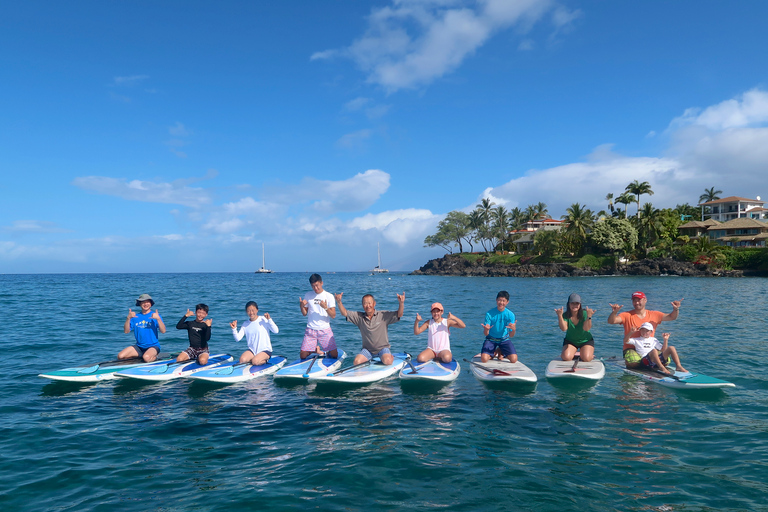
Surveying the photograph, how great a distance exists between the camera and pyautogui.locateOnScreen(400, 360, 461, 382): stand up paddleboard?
11.1 metres

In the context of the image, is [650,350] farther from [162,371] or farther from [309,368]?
[162,371]

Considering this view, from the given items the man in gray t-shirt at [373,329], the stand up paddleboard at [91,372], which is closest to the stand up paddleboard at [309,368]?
the man in gray t-shirt at [373,329]

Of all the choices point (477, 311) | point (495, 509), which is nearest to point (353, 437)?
point (495, 509)

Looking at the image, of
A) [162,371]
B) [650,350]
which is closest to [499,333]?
[650,350]

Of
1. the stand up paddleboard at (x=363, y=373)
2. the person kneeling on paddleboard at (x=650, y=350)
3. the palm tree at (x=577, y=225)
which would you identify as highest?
the palm tree at (x=577, y=225)

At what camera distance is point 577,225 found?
292ft

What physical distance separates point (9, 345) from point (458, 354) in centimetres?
1844

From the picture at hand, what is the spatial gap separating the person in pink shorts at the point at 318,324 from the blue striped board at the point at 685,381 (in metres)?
8.53

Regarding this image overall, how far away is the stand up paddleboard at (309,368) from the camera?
11.3 m

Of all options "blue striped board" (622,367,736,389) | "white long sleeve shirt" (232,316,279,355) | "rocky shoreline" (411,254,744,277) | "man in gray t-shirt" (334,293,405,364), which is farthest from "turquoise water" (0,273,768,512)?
"rocky shoreline" (411,254,744,277)

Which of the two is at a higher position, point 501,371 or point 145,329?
point 145,329

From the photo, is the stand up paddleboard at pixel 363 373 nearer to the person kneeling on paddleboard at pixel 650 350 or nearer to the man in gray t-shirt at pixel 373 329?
the man in gray t-shirt at pixel 373 329

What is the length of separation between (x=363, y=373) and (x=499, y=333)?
4172mm

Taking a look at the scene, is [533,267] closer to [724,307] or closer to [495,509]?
[724,307]
